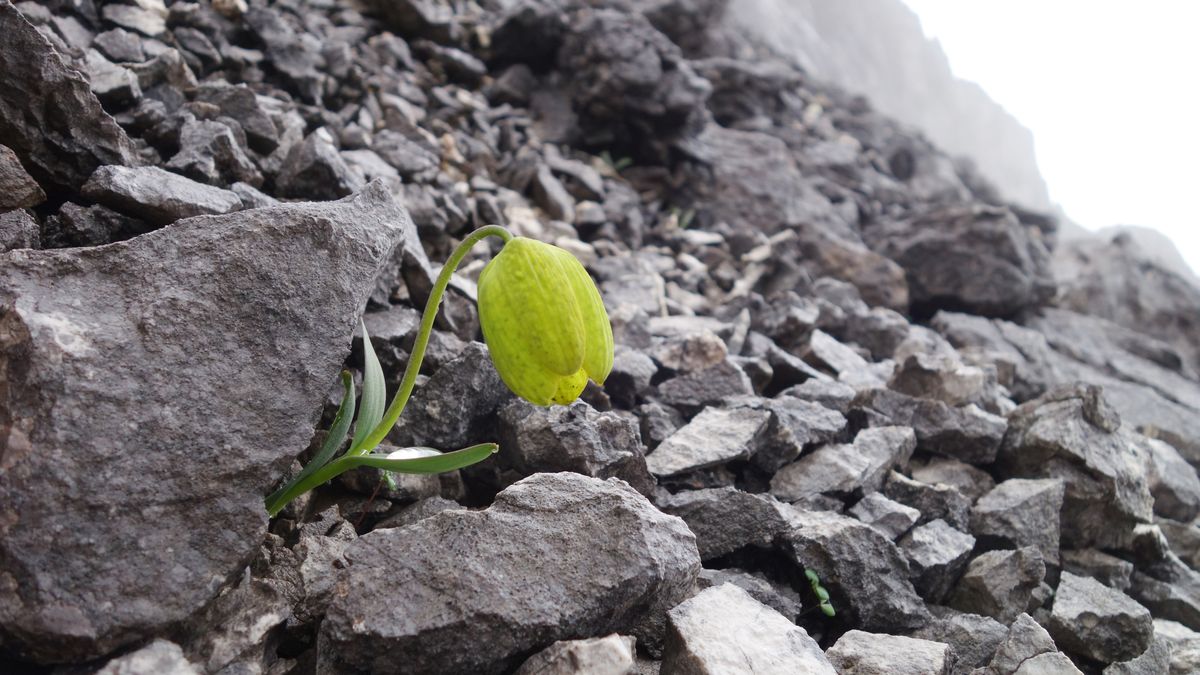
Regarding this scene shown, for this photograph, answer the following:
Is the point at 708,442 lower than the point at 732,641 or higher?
lower

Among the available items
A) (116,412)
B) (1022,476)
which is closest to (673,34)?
(1022,476)

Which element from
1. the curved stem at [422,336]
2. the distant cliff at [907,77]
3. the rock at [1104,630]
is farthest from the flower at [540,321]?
the distant cliff at [907,77]

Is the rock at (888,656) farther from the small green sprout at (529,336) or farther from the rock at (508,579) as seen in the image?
the small green sprout at (529,336)

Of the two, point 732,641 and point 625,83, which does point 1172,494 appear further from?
point 625,83

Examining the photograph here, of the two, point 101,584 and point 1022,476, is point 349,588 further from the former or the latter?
point 1022,476

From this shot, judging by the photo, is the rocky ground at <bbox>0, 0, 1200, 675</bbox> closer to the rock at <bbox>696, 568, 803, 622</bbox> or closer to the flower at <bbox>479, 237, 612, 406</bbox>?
the rock at <bbox>696, 568, 803, 622</bbox>

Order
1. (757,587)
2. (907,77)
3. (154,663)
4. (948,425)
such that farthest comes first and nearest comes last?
(907,77) < (948,425) < (757,587) < (154,663)

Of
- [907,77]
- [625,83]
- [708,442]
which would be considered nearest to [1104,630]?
[708,442]
